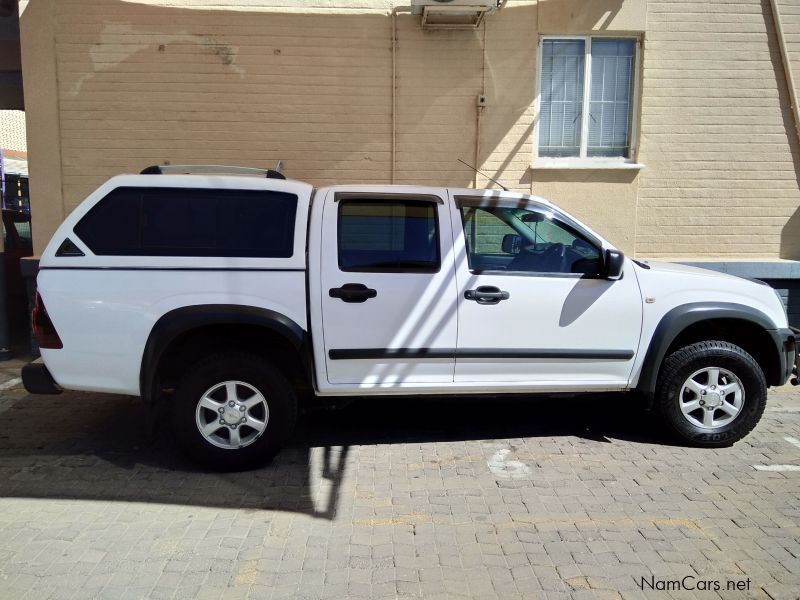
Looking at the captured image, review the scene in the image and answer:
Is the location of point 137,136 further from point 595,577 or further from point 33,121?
point 595,577

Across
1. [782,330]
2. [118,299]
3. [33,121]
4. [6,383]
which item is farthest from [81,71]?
[782,330]

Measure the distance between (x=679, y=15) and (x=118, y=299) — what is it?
718 centimetres

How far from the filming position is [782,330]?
16.3 ft

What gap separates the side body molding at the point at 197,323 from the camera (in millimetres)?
4297

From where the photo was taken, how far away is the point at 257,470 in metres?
4.61

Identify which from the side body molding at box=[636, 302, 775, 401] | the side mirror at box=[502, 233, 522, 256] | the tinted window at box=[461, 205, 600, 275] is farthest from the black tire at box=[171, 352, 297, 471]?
the side body molding at box=[636, 302, 775, 401]

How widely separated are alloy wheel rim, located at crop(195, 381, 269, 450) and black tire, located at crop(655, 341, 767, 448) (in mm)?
2933

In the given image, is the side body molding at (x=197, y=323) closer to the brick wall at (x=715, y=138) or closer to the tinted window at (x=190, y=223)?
the tinted window at (x=190, y=223)

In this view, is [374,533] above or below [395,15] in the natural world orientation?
below

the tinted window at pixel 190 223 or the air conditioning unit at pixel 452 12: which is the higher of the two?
the air conditioning unit at pixel 452 12

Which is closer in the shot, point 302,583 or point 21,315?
A: point 302,583

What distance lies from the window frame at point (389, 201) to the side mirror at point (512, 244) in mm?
541

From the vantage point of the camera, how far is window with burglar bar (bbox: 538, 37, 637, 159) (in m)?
8.02

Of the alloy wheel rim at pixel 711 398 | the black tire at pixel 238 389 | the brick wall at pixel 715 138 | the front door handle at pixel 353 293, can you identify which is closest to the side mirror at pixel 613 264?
the alloy wheel rim at pixel 711 398
